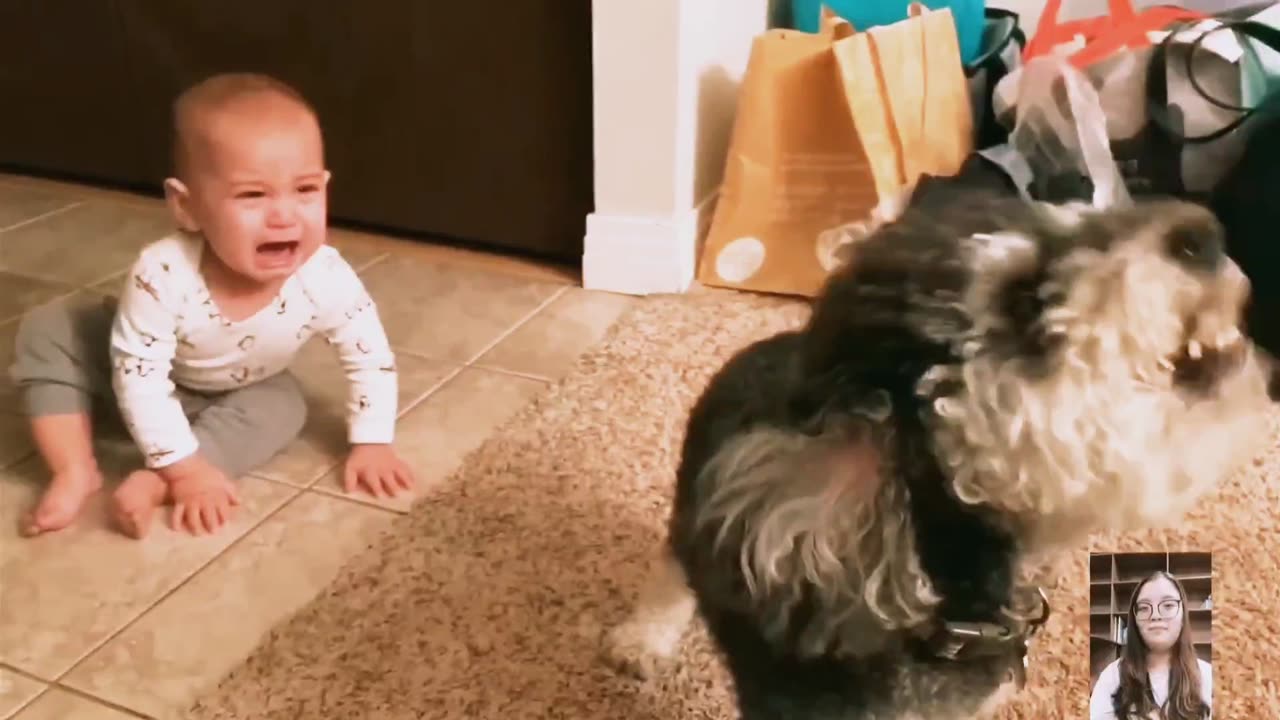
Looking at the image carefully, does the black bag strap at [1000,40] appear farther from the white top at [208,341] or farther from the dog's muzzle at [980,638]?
the dog's muzzle at [980,638]

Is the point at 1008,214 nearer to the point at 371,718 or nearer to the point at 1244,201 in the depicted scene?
the point at 371,718

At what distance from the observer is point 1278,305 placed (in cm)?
161

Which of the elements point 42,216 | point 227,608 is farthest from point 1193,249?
point 42,216

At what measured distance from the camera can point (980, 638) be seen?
0.70 m

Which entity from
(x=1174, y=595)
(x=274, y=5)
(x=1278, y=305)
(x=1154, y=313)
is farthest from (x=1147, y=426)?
(x=274, y=5)

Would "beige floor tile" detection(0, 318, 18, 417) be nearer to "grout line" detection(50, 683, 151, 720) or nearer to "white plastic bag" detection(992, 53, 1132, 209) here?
"grout line" detection(50, 683, 151, 720)

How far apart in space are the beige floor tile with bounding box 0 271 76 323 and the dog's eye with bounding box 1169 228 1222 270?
5.48 ft

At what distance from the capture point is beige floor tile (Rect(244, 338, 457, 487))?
1404 mm

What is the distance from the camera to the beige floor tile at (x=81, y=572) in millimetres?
1122

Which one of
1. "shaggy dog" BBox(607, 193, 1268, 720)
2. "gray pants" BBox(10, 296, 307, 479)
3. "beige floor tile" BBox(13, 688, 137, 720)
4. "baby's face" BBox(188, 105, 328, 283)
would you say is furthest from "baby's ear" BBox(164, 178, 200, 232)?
"shaggy dog" BBox(607, 193, 1268, 720)

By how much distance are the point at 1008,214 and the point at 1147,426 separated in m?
0.13

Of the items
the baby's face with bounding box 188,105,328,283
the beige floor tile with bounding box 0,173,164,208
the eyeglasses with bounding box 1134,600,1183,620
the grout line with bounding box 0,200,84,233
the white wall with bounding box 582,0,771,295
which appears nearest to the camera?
the eyeglasses with bounding box 1134,600,1183,620

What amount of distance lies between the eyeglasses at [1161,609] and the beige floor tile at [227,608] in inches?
30.5

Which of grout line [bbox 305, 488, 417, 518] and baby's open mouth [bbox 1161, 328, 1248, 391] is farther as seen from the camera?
grout line [bbox 305, 488, 417, 518]
